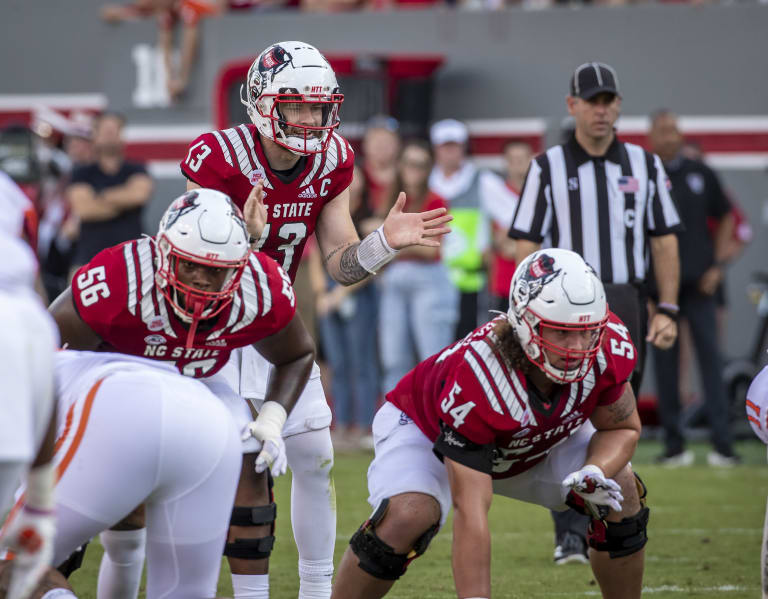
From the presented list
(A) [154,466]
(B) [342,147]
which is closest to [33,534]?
(A) [154,466]

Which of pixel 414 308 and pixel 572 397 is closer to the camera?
pixel 572 397

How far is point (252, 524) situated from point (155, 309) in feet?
2.45

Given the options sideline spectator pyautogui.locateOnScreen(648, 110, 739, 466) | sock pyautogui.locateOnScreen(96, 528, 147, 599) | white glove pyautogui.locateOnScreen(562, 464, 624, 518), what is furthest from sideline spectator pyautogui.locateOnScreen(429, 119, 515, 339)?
sock pyautogui.locateOnScreen(96, 528, 147, 599)

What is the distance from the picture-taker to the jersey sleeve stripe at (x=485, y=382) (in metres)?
3.83

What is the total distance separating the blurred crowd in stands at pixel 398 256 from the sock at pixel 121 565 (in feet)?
14.6

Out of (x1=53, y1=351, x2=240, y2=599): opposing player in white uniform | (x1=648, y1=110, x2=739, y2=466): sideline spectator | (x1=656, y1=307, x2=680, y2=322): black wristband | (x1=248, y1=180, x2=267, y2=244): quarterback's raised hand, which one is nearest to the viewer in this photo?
(x1=53, y1=351, x2=240, y2=599): opposing player in white uniform

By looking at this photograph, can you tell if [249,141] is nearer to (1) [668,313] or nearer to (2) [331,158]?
(2) [331,158]

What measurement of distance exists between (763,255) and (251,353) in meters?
6.44

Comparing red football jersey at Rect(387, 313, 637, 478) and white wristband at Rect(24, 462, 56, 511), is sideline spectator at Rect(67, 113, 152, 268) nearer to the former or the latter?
red football jersey at Rect(387, 313, 637, 478)

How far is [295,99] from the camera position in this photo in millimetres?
4270

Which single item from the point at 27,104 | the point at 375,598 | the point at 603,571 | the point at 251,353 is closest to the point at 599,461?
the point at 603,571

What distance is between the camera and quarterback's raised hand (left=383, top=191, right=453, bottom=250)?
421 cm

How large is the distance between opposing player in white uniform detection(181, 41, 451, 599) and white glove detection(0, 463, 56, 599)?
1529 millimetres

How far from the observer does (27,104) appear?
39.8 feet
